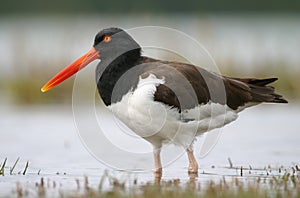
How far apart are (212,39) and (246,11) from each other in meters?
22.0

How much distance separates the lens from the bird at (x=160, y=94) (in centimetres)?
728

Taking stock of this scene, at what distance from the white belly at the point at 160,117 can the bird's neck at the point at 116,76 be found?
92 millimetres

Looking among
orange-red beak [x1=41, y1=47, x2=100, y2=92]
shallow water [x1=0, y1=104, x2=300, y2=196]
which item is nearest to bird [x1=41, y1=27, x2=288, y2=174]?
orange-red beak [x1=41, y1=47, x2=100, y2=92]

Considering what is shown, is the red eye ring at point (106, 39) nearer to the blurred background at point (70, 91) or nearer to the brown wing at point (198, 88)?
the brown wing at point (198, 88)

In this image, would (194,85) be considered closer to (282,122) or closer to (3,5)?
(282,122)

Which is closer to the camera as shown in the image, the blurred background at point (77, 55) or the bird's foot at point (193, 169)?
the bird's foot at point (193, 169)

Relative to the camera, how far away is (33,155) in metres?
9.11

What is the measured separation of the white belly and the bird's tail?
506 millimetres

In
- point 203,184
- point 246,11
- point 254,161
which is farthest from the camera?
point 246,11

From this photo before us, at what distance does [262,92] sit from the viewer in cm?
845

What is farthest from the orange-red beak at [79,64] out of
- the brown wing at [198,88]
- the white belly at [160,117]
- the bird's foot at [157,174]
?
the bird's foot at [157,174]

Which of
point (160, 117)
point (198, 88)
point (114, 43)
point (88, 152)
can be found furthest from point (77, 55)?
point (160, 117)

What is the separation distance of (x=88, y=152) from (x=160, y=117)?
247 cm

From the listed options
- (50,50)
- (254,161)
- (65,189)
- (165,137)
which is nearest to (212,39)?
(50,50)
